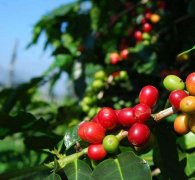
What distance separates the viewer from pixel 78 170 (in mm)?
950

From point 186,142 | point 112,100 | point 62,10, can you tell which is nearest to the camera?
point 186,142

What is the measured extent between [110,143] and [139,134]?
2.8 inches

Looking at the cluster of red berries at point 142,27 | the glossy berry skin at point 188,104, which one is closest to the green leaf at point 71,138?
the glossy berry skin at point 188,104

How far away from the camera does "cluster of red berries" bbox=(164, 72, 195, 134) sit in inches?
34.2

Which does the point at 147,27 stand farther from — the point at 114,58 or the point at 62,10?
the point at 62,10

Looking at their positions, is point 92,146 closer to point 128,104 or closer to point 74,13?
Answer: point 128,104

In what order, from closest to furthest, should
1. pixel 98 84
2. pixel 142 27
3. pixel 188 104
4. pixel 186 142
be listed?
pixel 188 104
pixel 186 142
pixel 98 84
pixel 142 27

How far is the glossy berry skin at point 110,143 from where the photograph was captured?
3.04 ft

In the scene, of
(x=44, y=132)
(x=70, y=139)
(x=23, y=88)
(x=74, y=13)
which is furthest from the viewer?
(x=74, y=13)

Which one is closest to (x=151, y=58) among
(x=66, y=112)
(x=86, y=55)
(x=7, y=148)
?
(x=86, y=55)

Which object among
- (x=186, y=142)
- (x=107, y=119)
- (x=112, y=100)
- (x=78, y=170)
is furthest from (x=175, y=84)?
(x=112, y=100)

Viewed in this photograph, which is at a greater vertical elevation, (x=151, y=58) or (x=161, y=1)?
(x=161, y=1)

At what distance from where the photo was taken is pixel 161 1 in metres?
2.62

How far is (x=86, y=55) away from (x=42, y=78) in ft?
1.02
